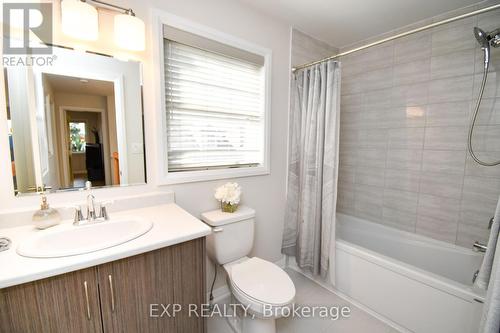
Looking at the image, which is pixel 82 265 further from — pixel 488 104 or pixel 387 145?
pixel 488 104

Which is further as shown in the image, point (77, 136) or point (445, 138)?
point (445, 138)

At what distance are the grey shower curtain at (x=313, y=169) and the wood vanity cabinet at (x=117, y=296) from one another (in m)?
1.16

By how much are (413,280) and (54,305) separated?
1.97 metres

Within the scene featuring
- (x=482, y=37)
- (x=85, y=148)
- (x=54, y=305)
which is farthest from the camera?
(x=482, y=37)

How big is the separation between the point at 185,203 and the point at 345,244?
4.51 feet

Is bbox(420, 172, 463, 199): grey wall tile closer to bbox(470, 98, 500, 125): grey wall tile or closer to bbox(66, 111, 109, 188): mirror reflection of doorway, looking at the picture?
bbox(470, 98, 500, 125): grey wall tile

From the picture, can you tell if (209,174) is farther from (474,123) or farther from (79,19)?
(474,123)

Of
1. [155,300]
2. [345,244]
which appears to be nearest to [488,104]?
[345,244]

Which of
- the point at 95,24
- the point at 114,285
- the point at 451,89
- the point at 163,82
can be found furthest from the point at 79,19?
the point at 451,89

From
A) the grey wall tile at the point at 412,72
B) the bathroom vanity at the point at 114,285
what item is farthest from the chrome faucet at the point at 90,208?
the grey wall tile at the point at 412,72

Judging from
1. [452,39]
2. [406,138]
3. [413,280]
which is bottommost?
[413,280]

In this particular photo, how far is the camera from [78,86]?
1216 mm

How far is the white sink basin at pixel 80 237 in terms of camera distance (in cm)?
86

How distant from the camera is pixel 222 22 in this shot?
167 cm
